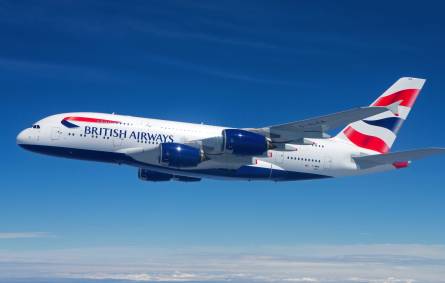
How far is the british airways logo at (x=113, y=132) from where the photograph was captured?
50.2 m

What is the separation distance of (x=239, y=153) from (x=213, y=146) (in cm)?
242

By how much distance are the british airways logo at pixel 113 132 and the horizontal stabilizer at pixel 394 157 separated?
19014 mm

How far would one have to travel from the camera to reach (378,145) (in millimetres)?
58250

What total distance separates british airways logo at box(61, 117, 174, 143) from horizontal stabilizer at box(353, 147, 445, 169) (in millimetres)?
19014

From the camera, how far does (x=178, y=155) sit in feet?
158

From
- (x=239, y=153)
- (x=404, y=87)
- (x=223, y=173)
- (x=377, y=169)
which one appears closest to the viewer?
(x=239, y=153)

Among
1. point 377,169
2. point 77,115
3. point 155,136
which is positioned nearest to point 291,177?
point 377,169

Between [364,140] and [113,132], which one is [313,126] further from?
[113,132]

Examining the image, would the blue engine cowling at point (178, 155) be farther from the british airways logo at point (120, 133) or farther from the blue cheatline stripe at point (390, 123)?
the blue cheatline stripe at point (390, 123)

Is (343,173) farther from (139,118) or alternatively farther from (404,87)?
(139,118)

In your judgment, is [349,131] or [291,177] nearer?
[291,177]

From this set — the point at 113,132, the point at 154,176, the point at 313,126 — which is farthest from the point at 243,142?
the point at 154,176

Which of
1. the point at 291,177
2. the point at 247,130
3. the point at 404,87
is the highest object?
the point at 404,87

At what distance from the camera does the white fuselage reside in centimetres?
5009
